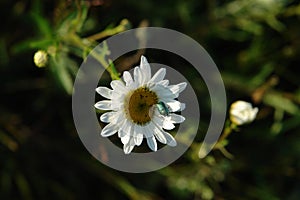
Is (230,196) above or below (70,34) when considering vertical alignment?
below

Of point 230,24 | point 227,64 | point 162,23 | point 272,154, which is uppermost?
point 162,23

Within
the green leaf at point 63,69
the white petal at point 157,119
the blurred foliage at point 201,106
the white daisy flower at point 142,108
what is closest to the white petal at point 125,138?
the white daisy flower at point 142,108

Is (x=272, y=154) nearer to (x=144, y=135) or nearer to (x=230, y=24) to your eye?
(x=230, y=24)

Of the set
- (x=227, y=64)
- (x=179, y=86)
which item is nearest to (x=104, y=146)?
(x=179, y=86)

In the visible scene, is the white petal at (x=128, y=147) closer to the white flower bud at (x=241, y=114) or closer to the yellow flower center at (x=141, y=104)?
the yellow flower center at (x=141, y=104)

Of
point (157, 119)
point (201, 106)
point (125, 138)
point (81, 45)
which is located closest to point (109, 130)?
point (125, 138)

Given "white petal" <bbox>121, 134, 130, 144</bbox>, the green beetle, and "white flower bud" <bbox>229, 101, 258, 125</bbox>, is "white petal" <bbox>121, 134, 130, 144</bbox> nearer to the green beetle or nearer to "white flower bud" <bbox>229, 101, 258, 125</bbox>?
the green beetle

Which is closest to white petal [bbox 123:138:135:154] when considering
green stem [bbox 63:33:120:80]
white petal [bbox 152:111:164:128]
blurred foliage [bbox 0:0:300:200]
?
white petal [bbox 152:111:164:128]
